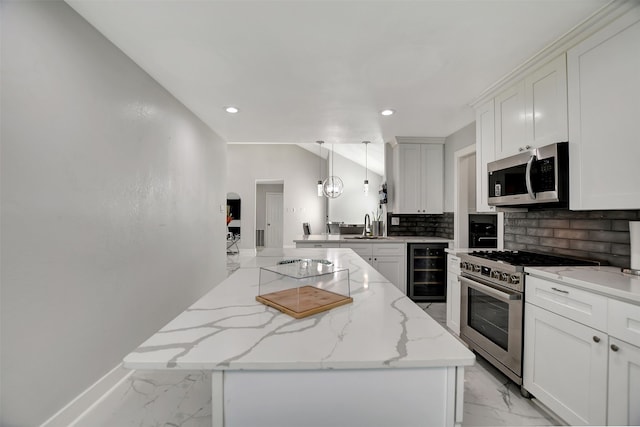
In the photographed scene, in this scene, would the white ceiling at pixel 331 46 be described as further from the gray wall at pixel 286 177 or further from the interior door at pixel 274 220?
the interior door at pixel 274 220

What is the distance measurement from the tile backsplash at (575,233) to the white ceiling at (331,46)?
1176 millimetres

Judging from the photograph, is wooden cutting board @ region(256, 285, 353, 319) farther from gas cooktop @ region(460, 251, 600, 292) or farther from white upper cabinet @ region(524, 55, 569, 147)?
white upper cabinet @ region(524, 55, 569, 147)

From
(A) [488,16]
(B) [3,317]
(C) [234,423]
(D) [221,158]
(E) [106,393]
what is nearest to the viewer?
(C) [234,423]

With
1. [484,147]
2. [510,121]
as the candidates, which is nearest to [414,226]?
[484,147]

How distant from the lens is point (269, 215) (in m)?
10.3

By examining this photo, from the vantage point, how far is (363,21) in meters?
1.70

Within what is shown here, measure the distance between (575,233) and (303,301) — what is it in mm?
2110

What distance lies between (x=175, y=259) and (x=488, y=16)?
10.3 ft

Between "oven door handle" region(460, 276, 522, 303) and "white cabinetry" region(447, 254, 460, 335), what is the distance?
1.16 feet

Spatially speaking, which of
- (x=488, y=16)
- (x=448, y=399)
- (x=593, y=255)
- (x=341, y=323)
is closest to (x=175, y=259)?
(x=341, y=323)

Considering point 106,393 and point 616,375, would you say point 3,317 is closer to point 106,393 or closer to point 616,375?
point 106,393

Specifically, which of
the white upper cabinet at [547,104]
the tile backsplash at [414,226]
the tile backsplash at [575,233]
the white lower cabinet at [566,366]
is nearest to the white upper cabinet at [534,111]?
the white upper cabinet at [547,104]

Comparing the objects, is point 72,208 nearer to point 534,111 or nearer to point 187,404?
point 187,404

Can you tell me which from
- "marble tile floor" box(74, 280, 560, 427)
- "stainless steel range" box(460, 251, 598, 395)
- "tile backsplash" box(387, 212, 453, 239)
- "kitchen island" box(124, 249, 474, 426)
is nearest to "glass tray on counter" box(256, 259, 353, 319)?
"kitchen island" box(124, 249, 474, 426)
